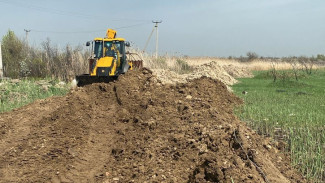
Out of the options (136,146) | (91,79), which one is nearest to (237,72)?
(91,79)

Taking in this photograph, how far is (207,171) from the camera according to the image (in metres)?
3.66

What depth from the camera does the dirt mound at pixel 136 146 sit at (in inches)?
158

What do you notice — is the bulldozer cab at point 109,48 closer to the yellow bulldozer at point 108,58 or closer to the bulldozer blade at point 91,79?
the yellow bulldozer at point 108,58

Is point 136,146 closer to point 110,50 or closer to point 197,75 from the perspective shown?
point 110,50

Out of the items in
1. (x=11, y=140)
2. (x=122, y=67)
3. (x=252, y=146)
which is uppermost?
(x=122, y=67)

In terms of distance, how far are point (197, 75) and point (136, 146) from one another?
13.9 m

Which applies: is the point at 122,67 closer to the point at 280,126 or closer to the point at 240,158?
the point at 280,126

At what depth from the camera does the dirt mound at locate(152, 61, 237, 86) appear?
15967 millimetres

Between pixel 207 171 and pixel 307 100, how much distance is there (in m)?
8.52

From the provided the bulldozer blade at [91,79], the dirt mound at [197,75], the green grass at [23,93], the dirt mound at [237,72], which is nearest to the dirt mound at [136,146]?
the bulldozer blade at [91,79]

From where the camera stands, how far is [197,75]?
18828 mm

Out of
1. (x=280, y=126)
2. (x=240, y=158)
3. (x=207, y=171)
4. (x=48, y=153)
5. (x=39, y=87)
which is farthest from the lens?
(x=39, y=87)

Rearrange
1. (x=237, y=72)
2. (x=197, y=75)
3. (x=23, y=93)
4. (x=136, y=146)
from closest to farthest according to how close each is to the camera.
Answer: (x=136, y=146) < (x=23, y=93) < (x=197, y=75) < (x=237, y=72)

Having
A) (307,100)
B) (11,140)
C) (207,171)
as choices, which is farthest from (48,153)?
(307,100)
